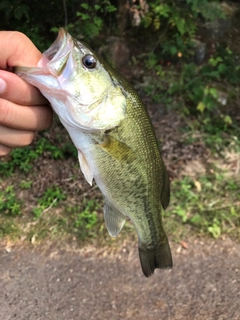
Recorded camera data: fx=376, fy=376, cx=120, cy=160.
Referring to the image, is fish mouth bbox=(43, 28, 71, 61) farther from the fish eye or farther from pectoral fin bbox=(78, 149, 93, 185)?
pectoral fin bbox=(78, 149, 93, 185)

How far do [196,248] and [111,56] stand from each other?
2970 millimetres

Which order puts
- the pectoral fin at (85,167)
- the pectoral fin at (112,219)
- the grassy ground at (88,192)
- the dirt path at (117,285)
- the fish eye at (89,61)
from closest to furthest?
the fish eye at (89,61) → the pectoral fin at (85,167) → the pectoral fin at (112,219) → the dirt path at (117,285) → the grassy ground at (88,192)

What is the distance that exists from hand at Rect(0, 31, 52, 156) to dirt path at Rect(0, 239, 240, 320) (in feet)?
6.46

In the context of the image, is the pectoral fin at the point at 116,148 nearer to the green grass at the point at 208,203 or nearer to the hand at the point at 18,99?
the hand at the point at 18,99

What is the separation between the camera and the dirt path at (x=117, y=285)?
125 inches

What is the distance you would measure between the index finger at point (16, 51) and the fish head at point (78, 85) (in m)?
0.03

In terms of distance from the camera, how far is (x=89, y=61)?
1.63m

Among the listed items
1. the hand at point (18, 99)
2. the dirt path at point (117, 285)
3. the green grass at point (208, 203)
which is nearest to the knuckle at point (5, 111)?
the hand at point (18, 99)

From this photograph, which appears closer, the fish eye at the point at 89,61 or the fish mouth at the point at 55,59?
the fish mouth at the point at 55,59

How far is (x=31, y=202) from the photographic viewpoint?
401 centimetres

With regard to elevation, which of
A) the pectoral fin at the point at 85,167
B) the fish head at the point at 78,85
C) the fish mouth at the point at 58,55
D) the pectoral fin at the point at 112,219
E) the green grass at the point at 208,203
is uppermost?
the fish mouth at the point at 58,55

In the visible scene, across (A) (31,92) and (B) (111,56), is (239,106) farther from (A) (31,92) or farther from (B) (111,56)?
(A) (31,92)

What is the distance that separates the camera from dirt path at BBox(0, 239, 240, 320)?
3168 millimetres

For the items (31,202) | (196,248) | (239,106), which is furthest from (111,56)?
(196,248)
